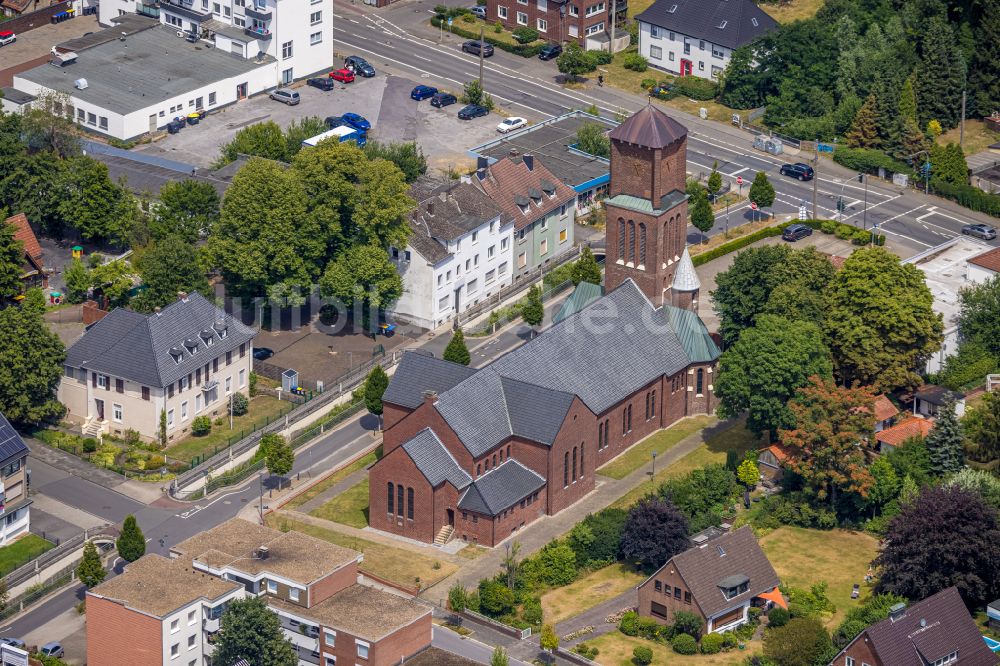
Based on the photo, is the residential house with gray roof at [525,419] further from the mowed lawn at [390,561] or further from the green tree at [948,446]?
the green tree at [948,446]

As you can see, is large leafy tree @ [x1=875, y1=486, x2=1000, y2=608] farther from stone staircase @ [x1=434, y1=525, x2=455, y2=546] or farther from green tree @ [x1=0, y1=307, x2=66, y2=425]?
green tree @ [x1=0, y1=307, x2=66, y2=425]

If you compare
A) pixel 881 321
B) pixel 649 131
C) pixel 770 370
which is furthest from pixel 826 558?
pixel 649 131

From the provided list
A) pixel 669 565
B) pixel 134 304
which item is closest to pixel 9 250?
pixel 134 304

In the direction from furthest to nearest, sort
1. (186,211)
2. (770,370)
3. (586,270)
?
(186,211)
(586,270)
(770,370)

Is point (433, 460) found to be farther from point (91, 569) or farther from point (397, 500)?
point (91, 569)

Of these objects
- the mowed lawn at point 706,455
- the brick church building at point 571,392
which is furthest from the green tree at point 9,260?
the mowed lawn at point 706,455

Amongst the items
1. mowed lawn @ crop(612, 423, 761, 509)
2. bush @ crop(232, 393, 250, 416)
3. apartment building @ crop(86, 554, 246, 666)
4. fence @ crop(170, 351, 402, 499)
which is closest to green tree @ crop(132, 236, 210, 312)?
bush @ crop(232, 393, 250, 416)
